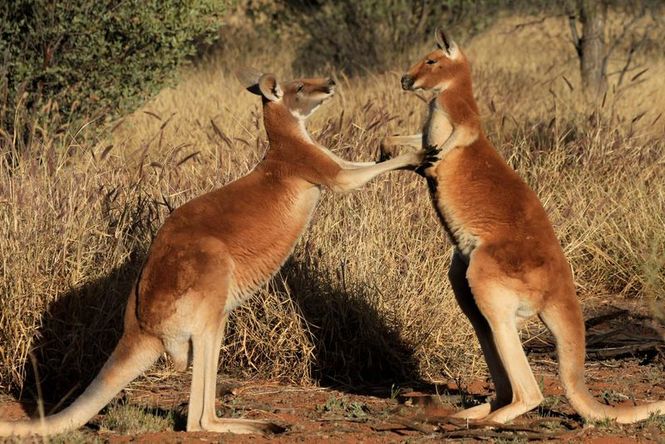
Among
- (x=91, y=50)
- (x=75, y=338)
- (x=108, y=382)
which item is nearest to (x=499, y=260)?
(x=108, y=382)

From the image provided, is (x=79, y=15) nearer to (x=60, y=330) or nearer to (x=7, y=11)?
(x=7, y=11)

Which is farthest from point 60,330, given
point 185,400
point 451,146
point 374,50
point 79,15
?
point 374,50

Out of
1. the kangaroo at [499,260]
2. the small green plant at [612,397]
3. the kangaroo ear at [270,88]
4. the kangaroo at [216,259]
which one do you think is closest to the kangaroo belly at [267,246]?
the kangaroo at [216,259]

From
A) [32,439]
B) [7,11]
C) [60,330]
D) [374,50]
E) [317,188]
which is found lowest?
[32,439]

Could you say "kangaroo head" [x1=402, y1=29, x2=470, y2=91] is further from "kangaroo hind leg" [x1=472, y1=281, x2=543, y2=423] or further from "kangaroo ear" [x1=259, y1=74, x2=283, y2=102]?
"kangaroo hind leg" [x1=472, y1=281, x2=543, y2=423]

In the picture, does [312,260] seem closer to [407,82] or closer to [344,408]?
[344,408]

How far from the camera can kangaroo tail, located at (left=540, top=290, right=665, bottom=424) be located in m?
5.19

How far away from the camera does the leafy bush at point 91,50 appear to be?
9.08 m

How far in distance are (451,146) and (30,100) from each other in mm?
4990

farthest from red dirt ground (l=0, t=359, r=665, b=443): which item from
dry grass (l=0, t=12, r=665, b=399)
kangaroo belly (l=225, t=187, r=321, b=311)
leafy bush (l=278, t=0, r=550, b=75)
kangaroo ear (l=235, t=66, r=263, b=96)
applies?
leafy bush (l=278, t=0, r=550, b=75)

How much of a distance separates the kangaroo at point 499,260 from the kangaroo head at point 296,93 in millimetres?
482

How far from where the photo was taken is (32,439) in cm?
479

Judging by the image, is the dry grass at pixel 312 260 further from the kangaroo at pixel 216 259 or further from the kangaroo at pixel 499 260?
the kangaroo at pixel 216 259

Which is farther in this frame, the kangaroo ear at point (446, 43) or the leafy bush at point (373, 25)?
the leafy bush at point (373, 25)
